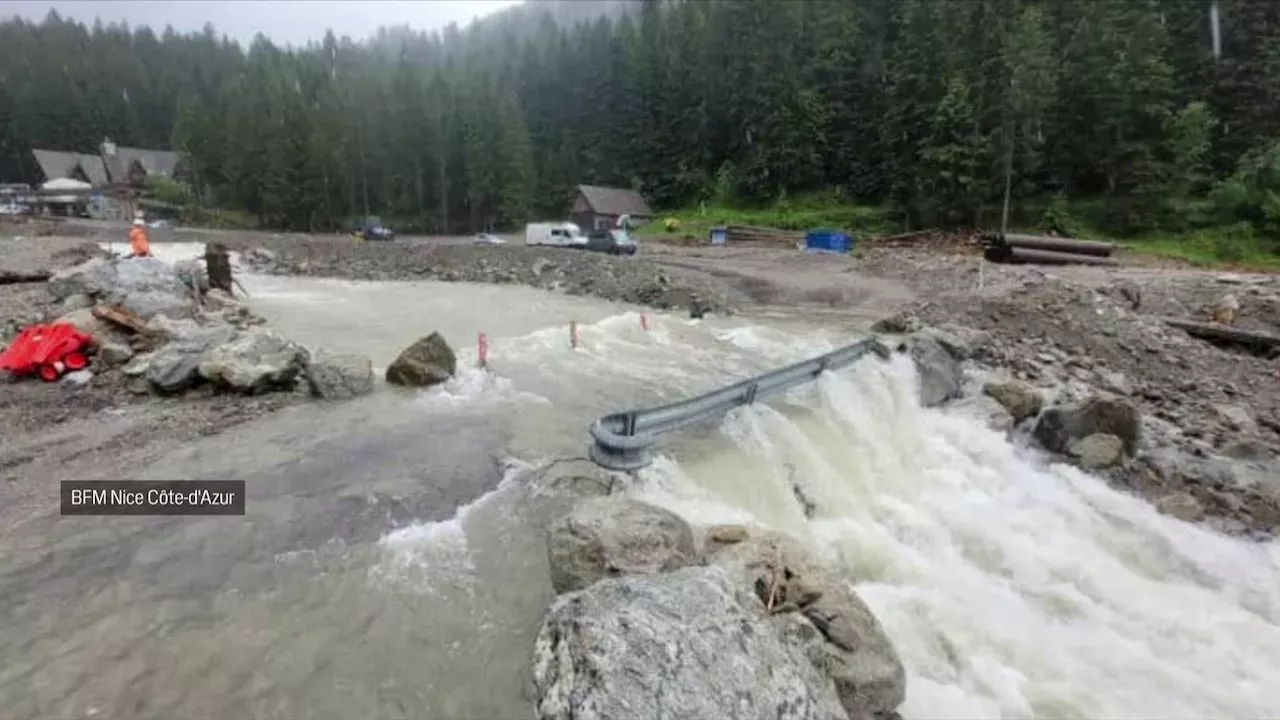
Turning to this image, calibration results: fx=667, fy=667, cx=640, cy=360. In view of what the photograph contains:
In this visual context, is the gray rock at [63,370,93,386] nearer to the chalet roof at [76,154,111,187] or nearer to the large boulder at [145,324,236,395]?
the large boulder at [145,324,236,395]

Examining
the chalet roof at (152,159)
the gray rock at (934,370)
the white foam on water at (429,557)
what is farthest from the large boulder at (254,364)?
the chalet roof at (152,159)

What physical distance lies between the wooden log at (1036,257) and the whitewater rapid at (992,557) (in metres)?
21.5

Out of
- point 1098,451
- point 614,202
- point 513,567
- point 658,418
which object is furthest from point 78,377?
point 614,202

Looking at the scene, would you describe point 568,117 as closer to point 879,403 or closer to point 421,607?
point 879,403

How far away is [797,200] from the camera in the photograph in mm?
56031

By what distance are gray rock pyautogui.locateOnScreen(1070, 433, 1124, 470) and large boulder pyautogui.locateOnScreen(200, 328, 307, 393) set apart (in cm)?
1323

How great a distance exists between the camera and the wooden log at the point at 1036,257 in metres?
29.3

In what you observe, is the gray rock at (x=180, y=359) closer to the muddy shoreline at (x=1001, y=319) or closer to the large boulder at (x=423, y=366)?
the muddy shoreline at (x=1001, y=319)

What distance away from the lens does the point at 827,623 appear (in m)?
5.13

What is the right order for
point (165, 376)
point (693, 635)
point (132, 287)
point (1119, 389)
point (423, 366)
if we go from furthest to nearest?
point (132, 287)
point (1119, 389)
point (423, 366)
point (165, 376)
point (693, 635)

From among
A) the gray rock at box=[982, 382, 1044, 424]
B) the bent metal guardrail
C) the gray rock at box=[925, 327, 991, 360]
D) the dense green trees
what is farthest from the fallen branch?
the dense green trees

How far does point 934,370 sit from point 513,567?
35.3 feet

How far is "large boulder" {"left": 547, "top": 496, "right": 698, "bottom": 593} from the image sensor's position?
544 centimetres

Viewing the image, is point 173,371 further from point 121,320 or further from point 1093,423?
point 1093,423
